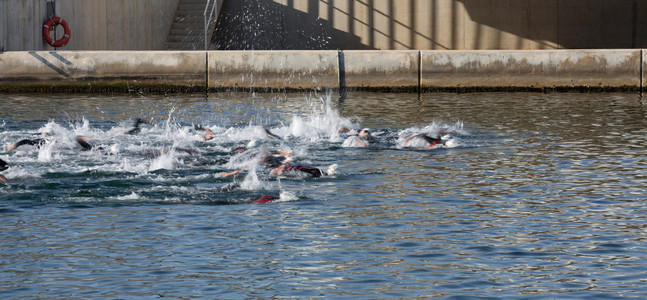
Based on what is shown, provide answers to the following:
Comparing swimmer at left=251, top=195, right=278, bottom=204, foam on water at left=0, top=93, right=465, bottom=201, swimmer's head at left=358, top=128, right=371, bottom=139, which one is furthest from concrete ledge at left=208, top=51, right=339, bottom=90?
swimmer at left=251, top=195, right=278, bottom=204

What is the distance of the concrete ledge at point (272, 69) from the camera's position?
96.1ft

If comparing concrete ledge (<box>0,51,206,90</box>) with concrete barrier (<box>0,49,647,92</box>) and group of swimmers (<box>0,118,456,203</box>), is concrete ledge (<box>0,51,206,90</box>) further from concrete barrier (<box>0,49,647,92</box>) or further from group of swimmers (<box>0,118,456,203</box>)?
group of swimmers (<box>0,118,456,203</box>)

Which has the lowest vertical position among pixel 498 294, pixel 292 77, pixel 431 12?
pixel 498 294

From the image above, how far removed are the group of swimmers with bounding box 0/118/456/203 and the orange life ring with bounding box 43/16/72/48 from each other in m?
12.9

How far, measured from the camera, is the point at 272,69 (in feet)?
96.5

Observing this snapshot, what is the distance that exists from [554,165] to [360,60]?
14.1 metres

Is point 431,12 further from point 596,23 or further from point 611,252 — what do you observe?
point 611,252

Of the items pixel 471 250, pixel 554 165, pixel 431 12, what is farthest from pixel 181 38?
pixel 471 250

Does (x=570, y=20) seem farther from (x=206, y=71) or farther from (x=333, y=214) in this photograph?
(x=333, y=214)

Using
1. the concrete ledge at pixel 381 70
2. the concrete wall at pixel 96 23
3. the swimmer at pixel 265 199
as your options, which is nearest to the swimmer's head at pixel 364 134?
the swimmer at pixel 265 199

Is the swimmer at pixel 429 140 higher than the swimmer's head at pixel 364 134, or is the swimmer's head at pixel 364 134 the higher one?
the swimmer's head at pixel 364 134

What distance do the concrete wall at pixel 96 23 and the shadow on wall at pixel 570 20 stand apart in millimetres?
10613

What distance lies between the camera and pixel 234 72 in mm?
29406

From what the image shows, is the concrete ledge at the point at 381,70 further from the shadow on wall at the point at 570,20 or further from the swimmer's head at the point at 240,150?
the swimmer's head at the point at 240,150
